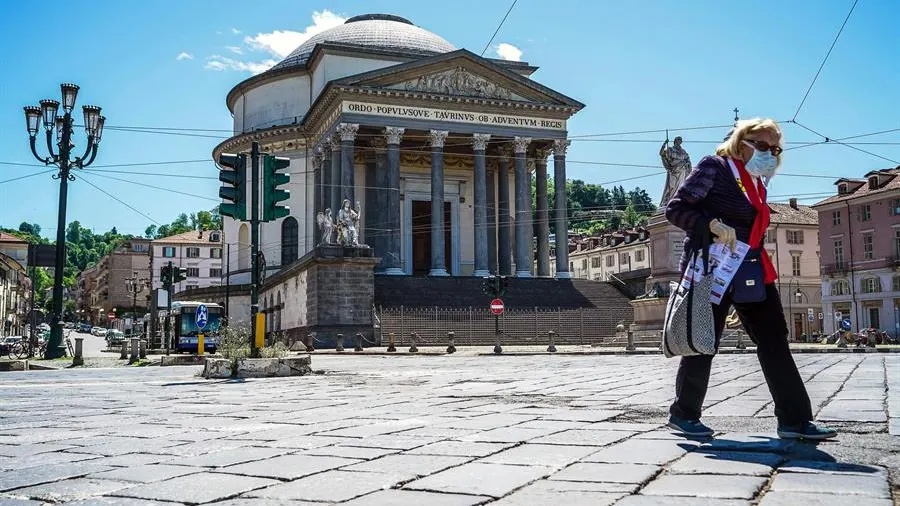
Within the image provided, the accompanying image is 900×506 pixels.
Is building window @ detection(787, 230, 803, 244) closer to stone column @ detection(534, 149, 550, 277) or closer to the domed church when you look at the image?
the domed church

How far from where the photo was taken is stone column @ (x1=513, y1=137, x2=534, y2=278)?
4553cm

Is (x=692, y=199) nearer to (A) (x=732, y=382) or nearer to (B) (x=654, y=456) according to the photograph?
(B) (x=654, y=456)

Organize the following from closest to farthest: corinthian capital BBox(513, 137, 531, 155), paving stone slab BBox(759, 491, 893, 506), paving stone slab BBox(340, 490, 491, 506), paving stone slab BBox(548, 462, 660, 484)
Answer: paving stone slab BBox(759, 491, 893, 506), paving stone slab BBox(340, 490, 491, 506), paving stone slab BBox(548, 462, 660, 484), corinthian capital BBox(513, 137, 531, 155)

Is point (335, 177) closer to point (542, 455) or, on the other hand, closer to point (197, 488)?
point (542, 455)

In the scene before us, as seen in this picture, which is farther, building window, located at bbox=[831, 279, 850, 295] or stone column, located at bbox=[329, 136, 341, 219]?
building window, located at bbox=[831, 279, 850, 295]

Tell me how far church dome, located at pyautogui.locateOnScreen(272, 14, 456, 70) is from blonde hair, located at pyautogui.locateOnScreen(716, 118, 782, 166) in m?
48.7

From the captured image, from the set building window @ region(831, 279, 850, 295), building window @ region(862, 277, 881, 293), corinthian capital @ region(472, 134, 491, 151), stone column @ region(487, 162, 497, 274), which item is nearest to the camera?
corinthian capital @ region(472, 134, 491, 151)

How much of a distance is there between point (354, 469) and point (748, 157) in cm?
299

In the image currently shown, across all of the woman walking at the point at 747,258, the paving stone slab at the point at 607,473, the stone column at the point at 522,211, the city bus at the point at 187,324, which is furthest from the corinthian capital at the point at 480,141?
the paving stone slab at the point at 607,473

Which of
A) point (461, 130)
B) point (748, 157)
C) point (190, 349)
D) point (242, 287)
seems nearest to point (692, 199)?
point (748, 157)

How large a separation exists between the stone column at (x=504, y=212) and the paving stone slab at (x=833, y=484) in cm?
4413

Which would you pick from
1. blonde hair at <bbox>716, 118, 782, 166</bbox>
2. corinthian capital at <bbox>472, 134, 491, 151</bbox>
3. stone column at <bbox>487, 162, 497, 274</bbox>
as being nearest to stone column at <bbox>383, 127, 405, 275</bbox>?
corinthian capital at <bbox>472, 134, 491, 151</bbox>

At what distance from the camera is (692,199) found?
5051 mm

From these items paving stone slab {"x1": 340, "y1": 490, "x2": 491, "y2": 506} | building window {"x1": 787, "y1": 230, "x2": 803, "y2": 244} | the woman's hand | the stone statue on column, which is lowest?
paving stone slab {"x1": 340, "y1": 490, "x2": 491, "y2": 506}
